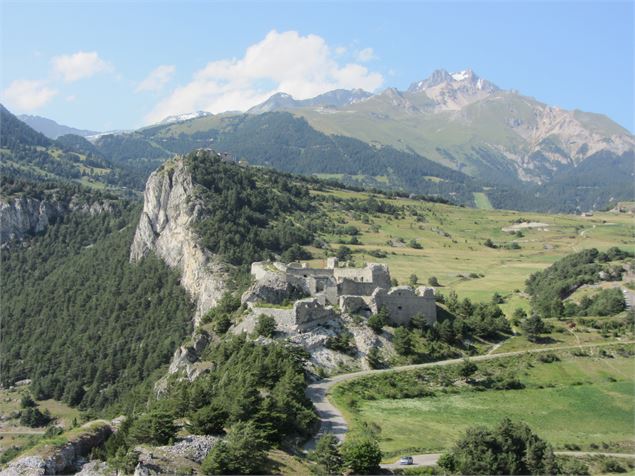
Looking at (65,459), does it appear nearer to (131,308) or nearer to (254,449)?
(254,449)

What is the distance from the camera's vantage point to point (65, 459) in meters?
44.6

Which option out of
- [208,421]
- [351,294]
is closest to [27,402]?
[351,294]

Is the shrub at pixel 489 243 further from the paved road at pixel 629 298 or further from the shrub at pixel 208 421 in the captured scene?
the shrub at pixel 208 421

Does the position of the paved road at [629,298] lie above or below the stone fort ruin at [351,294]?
below

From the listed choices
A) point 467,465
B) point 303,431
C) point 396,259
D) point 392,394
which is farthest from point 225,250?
point 467,465

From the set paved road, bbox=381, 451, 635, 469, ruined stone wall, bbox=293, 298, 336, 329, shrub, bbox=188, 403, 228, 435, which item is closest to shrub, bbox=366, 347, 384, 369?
ruined stone wall, bbox=293, 298, 336, 329

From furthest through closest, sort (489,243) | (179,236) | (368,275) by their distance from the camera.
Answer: (489,243) < (179,236) < (368,275)

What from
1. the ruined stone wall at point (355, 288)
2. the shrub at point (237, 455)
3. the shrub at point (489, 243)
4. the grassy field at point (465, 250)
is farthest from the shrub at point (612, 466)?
the shrub at point (489, 243)

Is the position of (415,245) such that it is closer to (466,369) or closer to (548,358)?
(548,358)

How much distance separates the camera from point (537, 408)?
66.2 m

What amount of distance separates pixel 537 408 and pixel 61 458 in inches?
1740

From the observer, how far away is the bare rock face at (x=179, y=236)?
116875 millimetres

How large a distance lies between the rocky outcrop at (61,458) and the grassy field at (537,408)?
2024cm

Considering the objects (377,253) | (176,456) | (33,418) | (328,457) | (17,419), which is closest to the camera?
(176,456)
